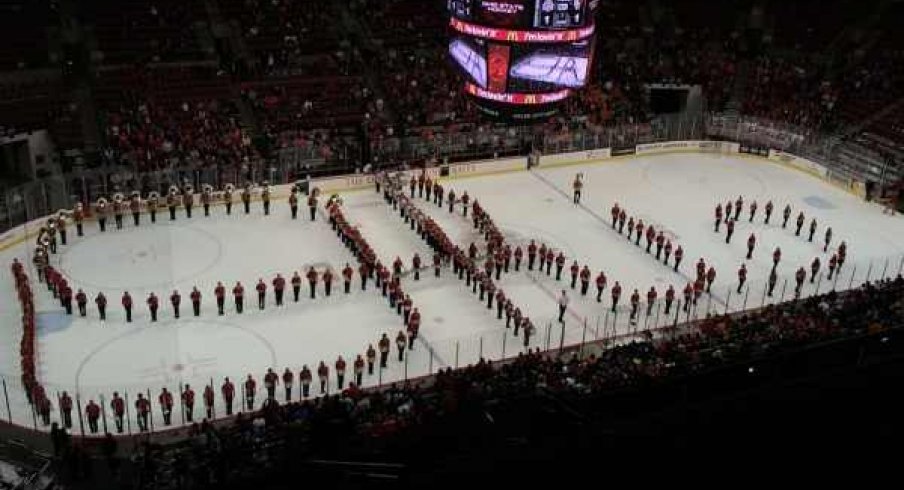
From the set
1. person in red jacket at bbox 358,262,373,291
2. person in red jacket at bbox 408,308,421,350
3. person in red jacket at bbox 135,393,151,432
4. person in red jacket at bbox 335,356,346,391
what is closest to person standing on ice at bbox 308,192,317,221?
person in red jacket at bbox 358,262,373,291

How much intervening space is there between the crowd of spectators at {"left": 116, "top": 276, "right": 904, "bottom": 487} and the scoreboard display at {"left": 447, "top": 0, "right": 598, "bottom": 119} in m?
8.57

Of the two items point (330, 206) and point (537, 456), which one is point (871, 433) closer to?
point (537, 456)

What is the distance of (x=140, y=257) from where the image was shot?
25281 millimetres

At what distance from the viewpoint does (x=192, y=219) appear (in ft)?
91.2

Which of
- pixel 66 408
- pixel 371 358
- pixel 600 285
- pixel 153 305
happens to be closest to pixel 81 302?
pixel 153 305

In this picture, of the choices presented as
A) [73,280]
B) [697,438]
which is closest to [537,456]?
[697,438]

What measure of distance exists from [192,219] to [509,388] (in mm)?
14150

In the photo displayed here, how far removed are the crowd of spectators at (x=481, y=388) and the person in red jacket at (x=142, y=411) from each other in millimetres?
1342

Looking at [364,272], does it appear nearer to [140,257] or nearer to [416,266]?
[416,266]

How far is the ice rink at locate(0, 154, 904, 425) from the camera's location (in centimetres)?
2081

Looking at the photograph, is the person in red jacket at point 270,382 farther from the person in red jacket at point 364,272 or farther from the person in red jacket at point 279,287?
the person in red jacket at point 364,272

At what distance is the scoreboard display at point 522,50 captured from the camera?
25.2 metres

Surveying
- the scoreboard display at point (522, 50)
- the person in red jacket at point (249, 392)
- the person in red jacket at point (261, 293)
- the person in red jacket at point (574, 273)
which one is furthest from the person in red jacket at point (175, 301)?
the scoreboard display at point (522, 50)

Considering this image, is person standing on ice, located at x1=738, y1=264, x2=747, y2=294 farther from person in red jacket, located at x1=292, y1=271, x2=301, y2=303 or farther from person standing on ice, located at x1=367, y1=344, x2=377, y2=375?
person in red jacket, located at x1=292, y1=271, x2=301, y2=303
